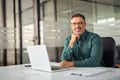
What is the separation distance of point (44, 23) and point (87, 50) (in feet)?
9.30

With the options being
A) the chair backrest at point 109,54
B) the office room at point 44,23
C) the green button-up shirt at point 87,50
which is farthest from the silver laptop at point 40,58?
the office room at point 44,23

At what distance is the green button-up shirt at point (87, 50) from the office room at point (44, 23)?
2.15m

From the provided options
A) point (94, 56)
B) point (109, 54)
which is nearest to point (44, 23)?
point (109, 54)

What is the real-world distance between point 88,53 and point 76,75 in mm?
717

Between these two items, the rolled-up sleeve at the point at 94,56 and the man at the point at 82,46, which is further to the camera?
the man at the point at 82,46

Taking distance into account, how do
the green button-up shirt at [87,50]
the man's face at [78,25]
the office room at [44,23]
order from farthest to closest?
the office room at [44,23]
the man's face at [78,25]
the green button-up shirt at [87,50]

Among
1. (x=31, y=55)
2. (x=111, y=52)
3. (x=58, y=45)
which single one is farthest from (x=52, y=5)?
(x=31, y=55)

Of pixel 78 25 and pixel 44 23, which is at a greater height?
pixel 44 23

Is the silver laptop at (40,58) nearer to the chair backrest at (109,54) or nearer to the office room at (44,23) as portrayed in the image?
the chair backrest at (109,54)

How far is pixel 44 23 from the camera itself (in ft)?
15.1

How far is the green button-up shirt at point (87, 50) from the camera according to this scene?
1.78 m

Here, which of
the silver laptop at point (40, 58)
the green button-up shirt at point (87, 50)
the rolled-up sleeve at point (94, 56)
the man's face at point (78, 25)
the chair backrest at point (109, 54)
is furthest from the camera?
the chair backrest at point (109, 54)

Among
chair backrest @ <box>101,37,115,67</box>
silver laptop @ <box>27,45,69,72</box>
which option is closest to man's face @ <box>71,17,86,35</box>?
chair backrest @ <box>101,37,115,67</box>

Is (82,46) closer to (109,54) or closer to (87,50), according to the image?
(87,50)
